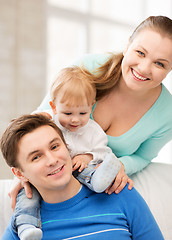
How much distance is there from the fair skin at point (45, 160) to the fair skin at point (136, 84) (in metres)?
0.27

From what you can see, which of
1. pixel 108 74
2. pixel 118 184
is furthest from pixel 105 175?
pixel 108 74

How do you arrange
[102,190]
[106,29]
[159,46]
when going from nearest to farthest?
1. [102,190]
2. [159,46]
3. [106,29]

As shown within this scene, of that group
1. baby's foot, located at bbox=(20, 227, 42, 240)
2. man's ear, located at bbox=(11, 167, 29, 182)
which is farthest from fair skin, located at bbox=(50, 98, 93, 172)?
baby's foot, located at bbox=(20, 227, 42, 240)

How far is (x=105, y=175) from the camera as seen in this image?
4.76ft

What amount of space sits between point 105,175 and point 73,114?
1.03 feet

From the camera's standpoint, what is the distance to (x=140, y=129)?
190 cm

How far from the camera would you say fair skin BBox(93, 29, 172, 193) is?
160 cm

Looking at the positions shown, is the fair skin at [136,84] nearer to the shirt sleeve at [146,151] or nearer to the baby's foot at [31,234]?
the shirt sleeve at [146,151]

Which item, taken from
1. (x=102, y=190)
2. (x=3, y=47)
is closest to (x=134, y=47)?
(x=102, y=190)

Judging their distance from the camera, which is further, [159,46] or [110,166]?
[159,46]

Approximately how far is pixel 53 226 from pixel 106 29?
247 cm

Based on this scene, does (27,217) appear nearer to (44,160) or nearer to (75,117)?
(44,160)

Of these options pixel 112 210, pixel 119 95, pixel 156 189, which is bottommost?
pixel 156 189

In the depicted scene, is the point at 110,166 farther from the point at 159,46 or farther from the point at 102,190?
the point at 159,46
